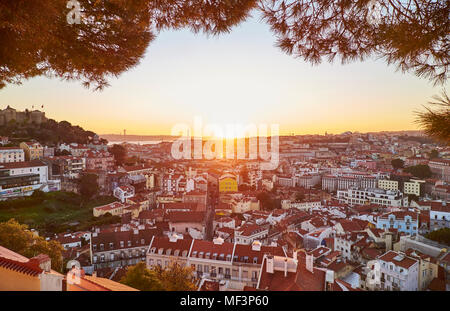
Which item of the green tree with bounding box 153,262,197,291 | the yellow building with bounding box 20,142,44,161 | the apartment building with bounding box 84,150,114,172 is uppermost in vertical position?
the yellow building with bounding box 20,142,44,161

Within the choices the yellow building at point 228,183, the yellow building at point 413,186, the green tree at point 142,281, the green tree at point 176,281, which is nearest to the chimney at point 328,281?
the green tree at point 176,281

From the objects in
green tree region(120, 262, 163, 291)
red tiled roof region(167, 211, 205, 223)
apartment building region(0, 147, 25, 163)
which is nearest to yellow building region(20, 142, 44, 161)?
apartment building region(0, 147, 25, 163)

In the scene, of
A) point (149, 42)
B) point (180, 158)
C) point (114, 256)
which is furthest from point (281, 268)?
point (180, 158)

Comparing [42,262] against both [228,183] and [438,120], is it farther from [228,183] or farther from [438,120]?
[228,183]

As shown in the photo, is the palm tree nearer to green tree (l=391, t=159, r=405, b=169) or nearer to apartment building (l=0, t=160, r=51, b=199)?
apartment building (l=0, t=160, r=51, b=199)

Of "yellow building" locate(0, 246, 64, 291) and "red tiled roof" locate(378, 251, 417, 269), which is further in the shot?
"red tiled roof" locate(378, 251, 417, 269)
